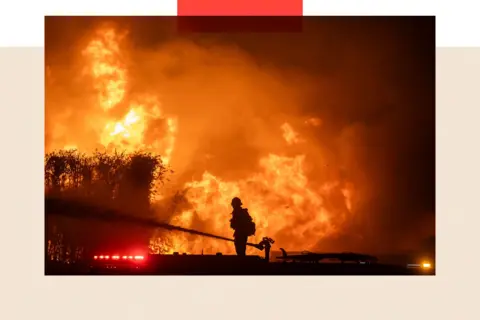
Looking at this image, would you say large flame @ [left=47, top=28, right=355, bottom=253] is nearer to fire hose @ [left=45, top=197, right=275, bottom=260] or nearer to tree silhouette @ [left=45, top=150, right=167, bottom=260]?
fire hose @ [left=45, top=197, right=275, bottom=260]

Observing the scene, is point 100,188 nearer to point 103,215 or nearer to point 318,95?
point 103,215

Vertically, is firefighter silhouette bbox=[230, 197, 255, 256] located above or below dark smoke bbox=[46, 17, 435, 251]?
below

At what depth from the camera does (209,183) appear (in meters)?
15.1

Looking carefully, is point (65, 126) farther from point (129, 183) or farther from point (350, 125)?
point (350, 125)

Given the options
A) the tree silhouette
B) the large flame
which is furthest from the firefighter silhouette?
the tree silhouette

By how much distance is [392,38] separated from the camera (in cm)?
1529

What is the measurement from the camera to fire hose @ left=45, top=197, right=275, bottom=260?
14.9 metres

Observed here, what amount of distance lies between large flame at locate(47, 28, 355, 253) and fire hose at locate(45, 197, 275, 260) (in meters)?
0.14

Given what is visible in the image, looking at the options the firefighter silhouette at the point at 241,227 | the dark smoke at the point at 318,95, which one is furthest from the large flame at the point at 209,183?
the dark smoke at the point at 318,95

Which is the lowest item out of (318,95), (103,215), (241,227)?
(241,227)

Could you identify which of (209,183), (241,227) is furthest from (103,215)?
(241,227)

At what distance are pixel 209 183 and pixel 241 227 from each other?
113 centimetres

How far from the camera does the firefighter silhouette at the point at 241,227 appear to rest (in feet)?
49.0

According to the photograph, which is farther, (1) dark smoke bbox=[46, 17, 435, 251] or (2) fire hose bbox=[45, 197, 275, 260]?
(1) dark smoke bbox=[46, 17, 435, 251]
